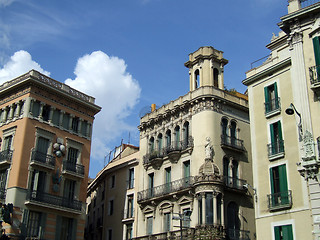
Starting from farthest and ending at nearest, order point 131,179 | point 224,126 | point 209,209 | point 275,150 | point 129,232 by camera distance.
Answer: point 131,179, point 129,232, point 224,126, point 209,209, point 275,150

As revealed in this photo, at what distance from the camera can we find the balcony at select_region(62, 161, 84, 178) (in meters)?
42.5

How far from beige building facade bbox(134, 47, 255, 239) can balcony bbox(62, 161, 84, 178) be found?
21.5ft

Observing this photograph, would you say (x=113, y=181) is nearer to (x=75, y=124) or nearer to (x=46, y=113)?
(x=75, y=124)

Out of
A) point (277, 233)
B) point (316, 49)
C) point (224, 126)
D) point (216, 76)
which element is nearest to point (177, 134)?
point (224, 126)

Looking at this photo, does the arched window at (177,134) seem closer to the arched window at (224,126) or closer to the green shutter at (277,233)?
the arched window at (224,126)

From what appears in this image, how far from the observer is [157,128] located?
154 ft

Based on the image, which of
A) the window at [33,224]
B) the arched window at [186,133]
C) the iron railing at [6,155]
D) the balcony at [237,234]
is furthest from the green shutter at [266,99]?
the iron railing at [6,155]

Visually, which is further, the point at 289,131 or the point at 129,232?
the point at 129,232

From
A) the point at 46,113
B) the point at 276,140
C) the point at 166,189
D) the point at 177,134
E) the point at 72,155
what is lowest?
the point at 166,189

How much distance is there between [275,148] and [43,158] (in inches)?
859

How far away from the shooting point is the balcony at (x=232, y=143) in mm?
40875

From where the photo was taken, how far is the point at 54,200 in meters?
40.8

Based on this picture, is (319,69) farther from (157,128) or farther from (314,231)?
(157,128)

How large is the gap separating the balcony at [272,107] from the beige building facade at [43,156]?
2057 centimetres
